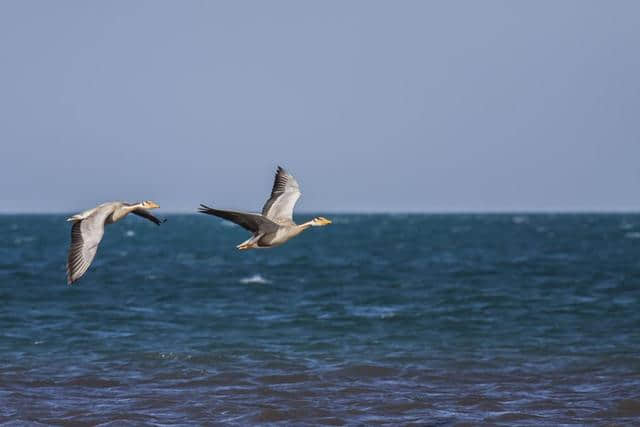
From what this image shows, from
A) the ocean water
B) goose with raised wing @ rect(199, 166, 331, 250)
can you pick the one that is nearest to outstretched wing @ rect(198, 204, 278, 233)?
goose with raised wing @ rect(199, 166, 331, 250)

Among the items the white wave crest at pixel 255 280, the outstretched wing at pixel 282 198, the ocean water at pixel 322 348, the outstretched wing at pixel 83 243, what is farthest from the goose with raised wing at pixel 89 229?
the white wave crest at pixel 255 280

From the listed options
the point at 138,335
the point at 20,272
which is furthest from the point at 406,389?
the point at 20,272

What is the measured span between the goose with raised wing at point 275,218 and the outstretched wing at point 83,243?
6.45 feet

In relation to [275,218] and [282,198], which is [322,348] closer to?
[282,198]

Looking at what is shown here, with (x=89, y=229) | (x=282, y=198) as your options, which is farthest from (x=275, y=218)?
(x=89, y=229)

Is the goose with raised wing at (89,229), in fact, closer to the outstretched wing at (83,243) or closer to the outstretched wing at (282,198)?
the outstretched wing at (83,243)

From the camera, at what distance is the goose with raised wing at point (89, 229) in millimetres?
15648

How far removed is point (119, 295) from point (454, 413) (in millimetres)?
27711

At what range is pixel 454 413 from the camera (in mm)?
21516

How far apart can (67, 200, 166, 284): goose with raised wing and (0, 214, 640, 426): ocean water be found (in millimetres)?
5554

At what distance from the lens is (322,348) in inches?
1209

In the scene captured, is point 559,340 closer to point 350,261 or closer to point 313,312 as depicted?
point 313,312

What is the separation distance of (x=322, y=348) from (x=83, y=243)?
15616mm

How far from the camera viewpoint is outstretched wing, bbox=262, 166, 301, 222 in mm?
18500
